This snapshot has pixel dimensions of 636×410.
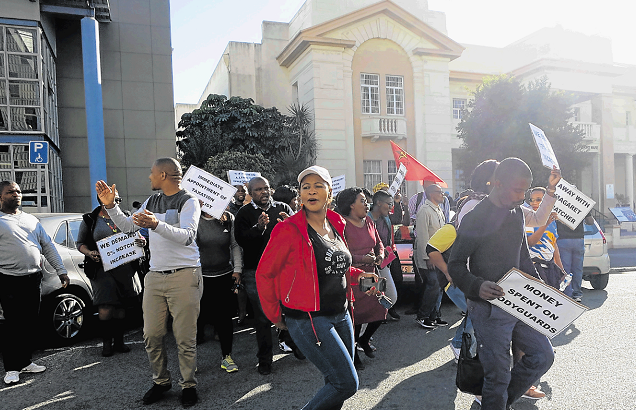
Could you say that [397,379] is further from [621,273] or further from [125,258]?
[621,273]

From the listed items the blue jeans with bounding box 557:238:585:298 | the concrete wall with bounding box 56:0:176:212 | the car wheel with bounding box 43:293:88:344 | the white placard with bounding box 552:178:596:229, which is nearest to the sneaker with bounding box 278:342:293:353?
the car wheel with bounding box 43:293:88:344

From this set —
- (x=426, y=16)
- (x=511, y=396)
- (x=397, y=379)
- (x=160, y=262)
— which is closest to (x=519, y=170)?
(x=511, y=396)

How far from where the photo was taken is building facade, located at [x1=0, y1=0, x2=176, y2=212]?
1148 centimetres

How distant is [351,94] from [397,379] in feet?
56.2

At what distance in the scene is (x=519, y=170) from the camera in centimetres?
303

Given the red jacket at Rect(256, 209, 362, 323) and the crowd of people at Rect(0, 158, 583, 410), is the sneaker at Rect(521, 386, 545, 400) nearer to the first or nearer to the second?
the crowd of people at Rect(0, 158, 583, 410)

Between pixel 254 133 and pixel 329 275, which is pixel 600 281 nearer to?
pixel 329 275

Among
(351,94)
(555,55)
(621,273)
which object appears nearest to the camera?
(621,273)

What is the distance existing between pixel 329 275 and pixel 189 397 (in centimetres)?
200

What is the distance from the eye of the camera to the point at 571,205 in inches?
200

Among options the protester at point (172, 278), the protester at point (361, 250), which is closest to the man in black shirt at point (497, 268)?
the protester at point (361, 250)

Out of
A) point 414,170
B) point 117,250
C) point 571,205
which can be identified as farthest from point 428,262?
point 117,250

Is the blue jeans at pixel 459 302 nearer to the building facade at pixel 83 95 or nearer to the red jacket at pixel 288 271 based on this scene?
the red jacket at pixel 288 271

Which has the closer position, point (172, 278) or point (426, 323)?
point (172, 278)
